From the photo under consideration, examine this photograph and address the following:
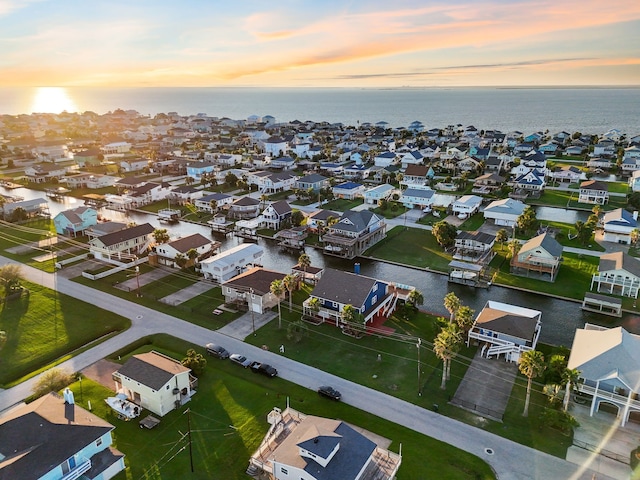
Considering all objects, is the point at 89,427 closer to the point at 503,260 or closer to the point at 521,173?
the point at 503,260

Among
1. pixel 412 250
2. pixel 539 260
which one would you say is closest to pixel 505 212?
pixel 539 260

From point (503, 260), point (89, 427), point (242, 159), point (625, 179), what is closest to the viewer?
point (89, 427)

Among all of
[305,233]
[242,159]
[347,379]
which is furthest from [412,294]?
[242,159]

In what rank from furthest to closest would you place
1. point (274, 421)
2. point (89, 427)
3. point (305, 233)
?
point (305, 233)
point (274, 421)
point (89, 427)

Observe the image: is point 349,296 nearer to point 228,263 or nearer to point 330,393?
point 330,393

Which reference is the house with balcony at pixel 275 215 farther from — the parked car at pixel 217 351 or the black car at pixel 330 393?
the black car at pixel 330 393

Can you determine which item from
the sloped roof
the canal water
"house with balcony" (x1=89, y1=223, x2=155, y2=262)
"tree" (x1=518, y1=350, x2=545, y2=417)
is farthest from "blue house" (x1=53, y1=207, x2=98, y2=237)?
the sloped roof

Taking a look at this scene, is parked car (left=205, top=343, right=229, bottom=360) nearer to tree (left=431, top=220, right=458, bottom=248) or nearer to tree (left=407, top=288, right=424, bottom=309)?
tree (left=407, top=288, right=424, bottom=309)
